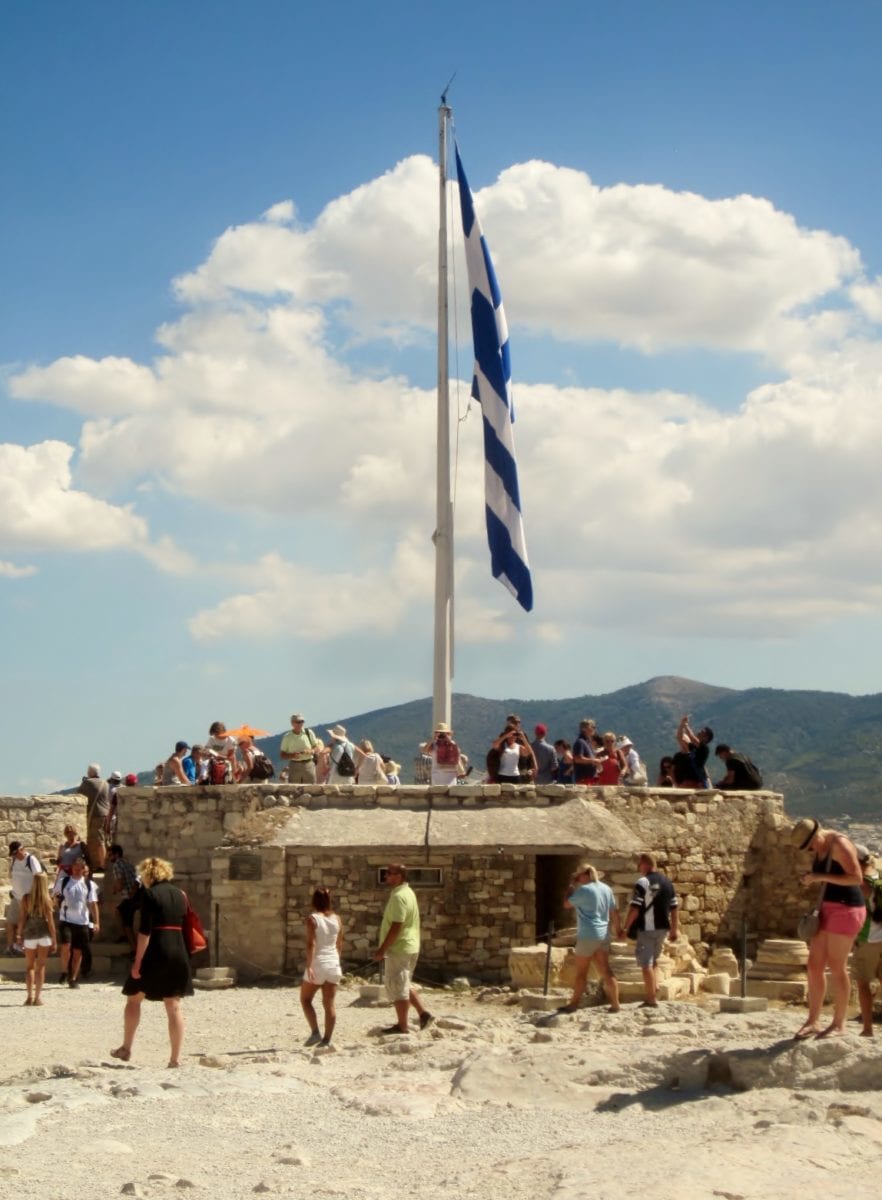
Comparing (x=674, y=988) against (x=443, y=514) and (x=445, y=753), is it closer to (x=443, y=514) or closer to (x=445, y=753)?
(x=445, y=753)

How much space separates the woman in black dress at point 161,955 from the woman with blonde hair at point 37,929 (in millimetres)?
5420

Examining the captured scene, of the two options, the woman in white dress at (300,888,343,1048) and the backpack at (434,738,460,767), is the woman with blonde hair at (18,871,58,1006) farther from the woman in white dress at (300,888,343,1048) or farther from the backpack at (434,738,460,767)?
the backpack at (434,738,460,767)

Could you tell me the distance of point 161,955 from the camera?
12430 mm

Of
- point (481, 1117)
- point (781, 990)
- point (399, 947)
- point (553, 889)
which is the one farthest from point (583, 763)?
point (481, 1117)

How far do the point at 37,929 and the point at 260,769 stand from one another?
5313mm

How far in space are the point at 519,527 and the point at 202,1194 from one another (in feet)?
49.8

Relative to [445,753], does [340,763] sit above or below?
below

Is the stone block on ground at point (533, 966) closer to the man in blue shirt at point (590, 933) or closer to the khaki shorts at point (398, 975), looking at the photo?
the man in blue shirt at point (590, 933)

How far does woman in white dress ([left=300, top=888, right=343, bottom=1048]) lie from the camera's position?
1418cm

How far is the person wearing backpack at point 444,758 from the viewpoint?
21312 millimetres

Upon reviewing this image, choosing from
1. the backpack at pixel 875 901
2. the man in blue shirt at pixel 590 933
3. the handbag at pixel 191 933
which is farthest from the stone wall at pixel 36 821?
the backpack at pixel 875 901

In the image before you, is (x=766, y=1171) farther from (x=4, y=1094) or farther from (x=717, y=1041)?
(x=4, y=1094)

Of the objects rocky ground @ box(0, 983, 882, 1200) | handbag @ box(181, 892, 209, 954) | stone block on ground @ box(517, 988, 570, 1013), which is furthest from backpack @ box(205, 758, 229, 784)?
handbag @ box(181, 892, 209, 954)

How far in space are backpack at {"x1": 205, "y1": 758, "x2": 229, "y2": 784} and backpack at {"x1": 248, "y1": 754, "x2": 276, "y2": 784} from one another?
0.38m
